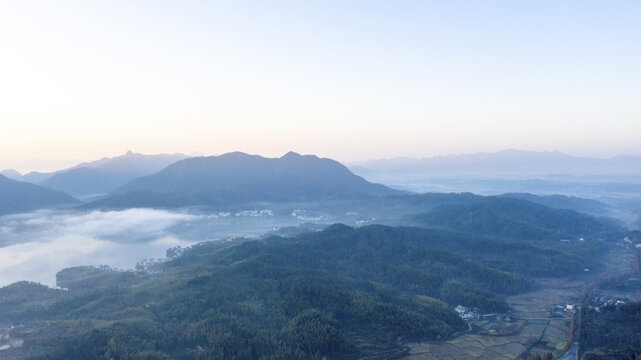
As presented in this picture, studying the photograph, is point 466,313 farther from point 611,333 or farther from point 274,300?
point 274,300

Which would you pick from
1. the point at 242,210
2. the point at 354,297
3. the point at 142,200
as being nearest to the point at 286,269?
the point at 354,297

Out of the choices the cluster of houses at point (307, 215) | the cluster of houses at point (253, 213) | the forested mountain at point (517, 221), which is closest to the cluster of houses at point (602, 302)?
the forested mountain at point (517, 221)

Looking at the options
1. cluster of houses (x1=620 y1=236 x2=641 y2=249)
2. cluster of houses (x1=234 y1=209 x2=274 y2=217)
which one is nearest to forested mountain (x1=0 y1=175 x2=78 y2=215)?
cluster of houses (x1=234 y1=209 x2=274 y2=217)

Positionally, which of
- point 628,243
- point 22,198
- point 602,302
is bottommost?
point 628,243

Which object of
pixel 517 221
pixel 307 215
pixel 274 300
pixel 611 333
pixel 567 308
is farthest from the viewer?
pixel 307 215

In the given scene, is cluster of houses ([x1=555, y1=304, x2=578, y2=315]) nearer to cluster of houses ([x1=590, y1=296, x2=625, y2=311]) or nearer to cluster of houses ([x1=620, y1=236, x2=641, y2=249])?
cluster of houses ([x1=590, y1=296, x2=625, y2=311])

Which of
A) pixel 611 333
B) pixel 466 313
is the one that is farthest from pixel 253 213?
pixel 611 333

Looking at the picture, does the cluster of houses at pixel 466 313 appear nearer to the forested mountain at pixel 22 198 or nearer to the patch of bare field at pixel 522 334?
the patch of bare field at pixel 522 334

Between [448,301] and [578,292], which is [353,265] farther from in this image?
[578,292]
